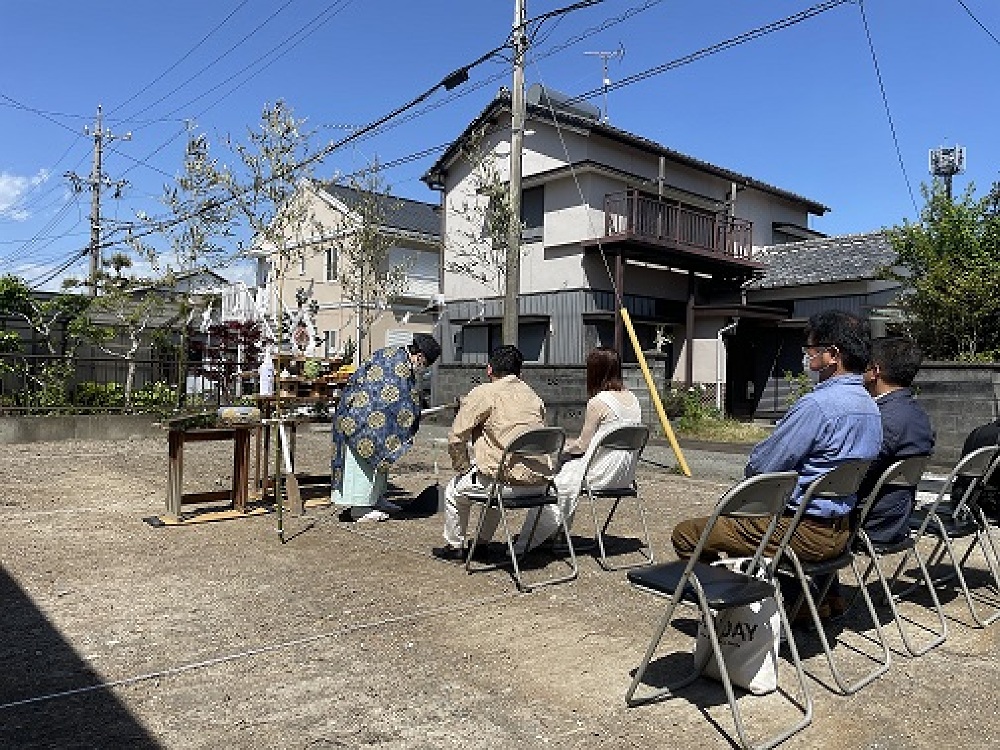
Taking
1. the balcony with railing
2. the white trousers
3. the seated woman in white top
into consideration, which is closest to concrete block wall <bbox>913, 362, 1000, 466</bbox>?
the seated woman in white top

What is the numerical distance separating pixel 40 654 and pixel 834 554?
3.20 metres

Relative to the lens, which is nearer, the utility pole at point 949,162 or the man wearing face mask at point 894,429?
the man wearing face mask at point 894,429

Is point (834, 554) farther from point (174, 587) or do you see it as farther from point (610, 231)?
point (610, 231)

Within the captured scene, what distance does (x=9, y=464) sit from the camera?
Answer: 909 cm

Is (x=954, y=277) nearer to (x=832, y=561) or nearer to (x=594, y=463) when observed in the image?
(x=594, y=463)

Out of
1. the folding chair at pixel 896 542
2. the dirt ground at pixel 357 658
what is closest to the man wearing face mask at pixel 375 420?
the dirt ground at pixel 357 658

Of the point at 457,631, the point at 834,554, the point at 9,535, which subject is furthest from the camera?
the point at 9,535

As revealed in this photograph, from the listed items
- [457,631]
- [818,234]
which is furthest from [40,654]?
[818,234]

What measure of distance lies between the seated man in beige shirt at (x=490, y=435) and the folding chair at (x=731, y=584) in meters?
1.72

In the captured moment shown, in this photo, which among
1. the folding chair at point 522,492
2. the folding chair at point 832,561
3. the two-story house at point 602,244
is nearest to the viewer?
the folding chair at point 832,561

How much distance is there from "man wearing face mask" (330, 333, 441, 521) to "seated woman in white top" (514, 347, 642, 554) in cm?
133

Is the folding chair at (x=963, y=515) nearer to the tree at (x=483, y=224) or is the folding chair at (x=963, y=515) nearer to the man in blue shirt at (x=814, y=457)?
the man in blue shirt at (x=814, y=457)

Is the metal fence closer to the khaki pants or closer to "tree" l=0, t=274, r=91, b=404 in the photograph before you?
"tree" l=0, t=274, r=91, b=404

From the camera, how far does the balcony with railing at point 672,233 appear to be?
17156 mm
